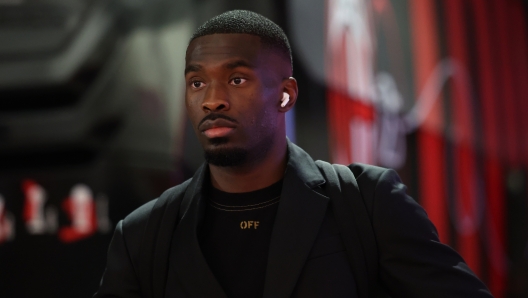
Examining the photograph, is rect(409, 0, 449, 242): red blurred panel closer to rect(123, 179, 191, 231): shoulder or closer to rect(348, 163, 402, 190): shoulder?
rect(348, 163, 402, 190): shoulder

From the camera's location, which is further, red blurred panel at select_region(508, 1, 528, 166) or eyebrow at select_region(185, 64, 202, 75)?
red blurred panel at select_region(508, 1, 528, 166)

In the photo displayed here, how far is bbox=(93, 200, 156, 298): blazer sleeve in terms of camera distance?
1.31 metres

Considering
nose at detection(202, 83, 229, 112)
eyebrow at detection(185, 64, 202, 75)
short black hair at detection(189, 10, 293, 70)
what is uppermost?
short black hair at detection(189, 10, 293, 70)

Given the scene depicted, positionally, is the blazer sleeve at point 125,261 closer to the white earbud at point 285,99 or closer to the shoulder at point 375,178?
the white earbud at point 285,99

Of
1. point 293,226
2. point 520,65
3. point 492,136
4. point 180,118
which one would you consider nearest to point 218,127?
point 293,226

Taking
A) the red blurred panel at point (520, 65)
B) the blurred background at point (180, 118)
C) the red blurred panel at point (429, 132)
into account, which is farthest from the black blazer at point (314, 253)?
the red blurred panel at point (520, 65)

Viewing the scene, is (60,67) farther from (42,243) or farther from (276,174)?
(276,174)

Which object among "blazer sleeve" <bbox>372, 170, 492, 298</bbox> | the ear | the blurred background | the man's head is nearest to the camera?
"blazer sleeve" <bbox>372, 170, 492, 298</bbox>

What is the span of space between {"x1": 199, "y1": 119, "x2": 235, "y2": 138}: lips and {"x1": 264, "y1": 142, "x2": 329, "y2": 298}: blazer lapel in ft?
0.60

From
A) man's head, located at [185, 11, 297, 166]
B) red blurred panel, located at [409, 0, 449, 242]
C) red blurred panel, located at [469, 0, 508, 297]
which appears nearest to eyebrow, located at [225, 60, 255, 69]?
man's head, located at [185, 11, 297, 166]

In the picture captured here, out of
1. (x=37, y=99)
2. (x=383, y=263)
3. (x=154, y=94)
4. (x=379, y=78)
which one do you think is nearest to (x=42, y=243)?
(x=37, y=99)

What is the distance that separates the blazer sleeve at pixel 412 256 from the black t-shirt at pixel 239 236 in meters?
0.25

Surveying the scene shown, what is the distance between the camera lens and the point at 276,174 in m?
1.38

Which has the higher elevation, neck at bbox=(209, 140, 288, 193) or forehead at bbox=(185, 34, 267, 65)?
forehead at bbox=(185, 34, 267, 65)
